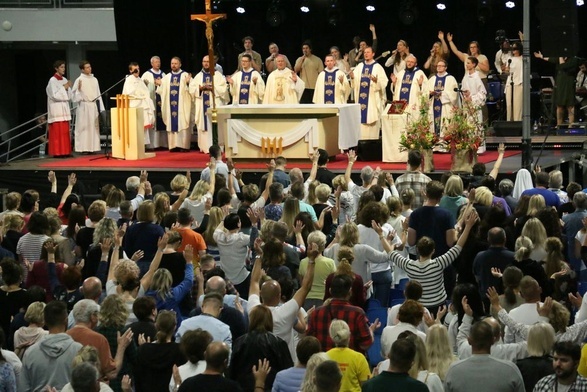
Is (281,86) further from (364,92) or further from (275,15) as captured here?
(275,15)

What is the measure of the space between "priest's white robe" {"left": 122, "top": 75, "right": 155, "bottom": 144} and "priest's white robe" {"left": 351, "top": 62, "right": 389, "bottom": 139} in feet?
12.9

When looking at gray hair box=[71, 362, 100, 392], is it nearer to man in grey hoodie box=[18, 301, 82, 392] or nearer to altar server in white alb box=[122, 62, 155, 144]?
man in grey hoodie box=[18, 301, 82, 392]

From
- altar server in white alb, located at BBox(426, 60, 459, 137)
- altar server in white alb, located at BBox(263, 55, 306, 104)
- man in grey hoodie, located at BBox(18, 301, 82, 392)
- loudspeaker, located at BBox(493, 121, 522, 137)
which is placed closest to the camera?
man in grey hoodie, located at BBox(18, 301, 82, 392)

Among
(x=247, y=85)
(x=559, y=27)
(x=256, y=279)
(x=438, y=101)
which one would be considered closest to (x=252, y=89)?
(x=247, y=85)

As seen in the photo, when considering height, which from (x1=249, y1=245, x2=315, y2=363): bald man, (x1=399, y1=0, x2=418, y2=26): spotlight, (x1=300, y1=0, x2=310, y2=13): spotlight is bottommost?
(x1=249, y1=245, x2=315, y2=363): bald man

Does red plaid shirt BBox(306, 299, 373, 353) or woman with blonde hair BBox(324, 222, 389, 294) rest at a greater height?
woman with blonde hair BBox(324, 222, 389, 294)

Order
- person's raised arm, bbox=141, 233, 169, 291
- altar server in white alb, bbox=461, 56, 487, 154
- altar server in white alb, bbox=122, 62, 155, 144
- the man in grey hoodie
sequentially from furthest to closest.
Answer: altar server in white alb, bbox=122, 62, 155, 144 → altar server in white alb, bbox=461, 56, 487, 154 → person's raised arm, bbox=141, 233, 169, 291 → the man in grey hoodie

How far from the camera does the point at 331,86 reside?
880 inches

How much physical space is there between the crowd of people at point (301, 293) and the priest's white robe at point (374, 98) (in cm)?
844

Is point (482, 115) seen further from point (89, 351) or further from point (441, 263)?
point (89, 351)

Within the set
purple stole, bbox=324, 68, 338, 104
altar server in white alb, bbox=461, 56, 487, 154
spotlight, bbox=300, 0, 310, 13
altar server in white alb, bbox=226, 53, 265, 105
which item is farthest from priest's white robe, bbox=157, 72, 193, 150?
altar server in white alb, bbox=461, 56, 487, 154

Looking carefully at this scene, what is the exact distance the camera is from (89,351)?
7.30 meters

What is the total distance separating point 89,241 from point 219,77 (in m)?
11.7

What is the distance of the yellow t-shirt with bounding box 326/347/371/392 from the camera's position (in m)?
7.39
